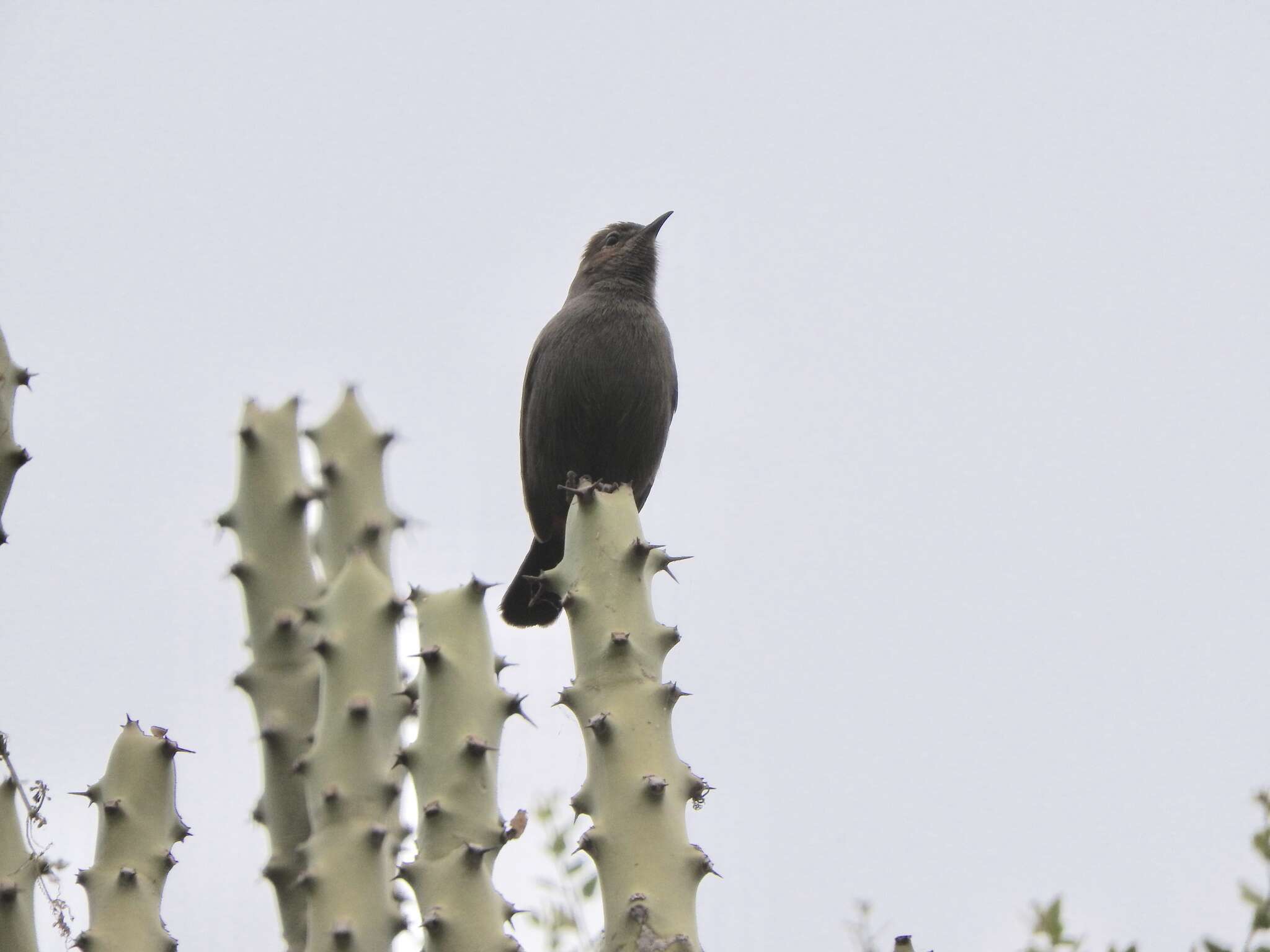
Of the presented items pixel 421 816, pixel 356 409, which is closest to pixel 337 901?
pixel 421 816

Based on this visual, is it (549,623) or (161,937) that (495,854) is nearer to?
(161,937)

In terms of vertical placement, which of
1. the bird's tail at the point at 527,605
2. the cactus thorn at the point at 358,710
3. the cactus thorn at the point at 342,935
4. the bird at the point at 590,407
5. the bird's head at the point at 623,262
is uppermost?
the bird's head at the point at 623,262

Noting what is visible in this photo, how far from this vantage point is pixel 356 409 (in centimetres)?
407

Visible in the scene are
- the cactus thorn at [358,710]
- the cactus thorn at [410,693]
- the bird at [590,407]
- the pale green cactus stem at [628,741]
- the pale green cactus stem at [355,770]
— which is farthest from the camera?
the bird at [590,407]

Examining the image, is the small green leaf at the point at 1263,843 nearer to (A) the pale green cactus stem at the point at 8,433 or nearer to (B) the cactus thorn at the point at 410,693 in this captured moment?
(B) the cactus thorn at the point at 410,693

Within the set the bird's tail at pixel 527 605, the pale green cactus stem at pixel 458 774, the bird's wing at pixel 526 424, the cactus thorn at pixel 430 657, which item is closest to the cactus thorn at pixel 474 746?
the pale green cactus stem at pixel 458 774

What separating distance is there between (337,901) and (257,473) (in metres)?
1.17

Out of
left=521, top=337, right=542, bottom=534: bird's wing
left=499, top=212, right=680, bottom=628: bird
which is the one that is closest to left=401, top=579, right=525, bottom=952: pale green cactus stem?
left=499, top=212, right=680, bottom=628: bird

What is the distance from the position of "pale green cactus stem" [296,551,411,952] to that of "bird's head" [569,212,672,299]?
4429 millimetres

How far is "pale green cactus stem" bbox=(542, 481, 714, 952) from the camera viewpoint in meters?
3.10

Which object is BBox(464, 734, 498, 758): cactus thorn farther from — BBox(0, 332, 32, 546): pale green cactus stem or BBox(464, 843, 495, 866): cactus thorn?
BBox(0, 332, 32, 546): pale green cactus stem

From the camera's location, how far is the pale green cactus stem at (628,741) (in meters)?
3.10

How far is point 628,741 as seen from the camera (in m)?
3.24

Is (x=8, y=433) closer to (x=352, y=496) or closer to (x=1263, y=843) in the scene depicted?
(x=352, y=496)
